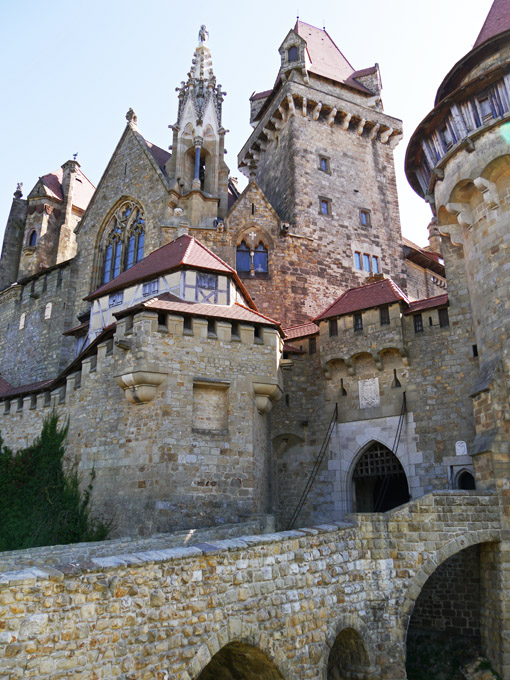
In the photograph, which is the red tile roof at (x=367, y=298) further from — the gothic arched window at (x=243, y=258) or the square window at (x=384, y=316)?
the gothic arched window at (x=243, y=258)

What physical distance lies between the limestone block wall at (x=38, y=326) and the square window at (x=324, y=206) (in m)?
12.1

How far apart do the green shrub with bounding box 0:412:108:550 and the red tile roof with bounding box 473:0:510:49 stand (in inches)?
669

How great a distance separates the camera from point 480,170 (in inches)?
618

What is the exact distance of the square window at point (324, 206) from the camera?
27547 millimetres

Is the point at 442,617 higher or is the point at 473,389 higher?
the point at 473,389

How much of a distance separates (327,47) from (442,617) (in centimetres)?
3130

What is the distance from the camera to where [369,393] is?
60.0 ft

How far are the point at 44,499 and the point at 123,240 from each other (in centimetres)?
1299

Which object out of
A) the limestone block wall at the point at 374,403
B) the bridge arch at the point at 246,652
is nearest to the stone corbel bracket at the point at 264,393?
the limestone block wall at the point at 374,403

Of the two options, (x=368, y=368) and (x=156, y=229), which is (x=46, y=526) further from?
(x=156, y=229)

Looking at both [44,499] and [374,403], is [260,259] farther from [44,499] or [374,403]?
[44,499]

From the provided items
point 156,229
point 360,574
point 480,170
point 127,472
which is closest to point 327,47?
point 156,229

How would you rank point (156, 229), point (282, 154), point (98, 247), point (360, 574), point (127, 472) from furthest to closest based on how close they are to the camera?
point (282, 154) → point (98, 247) → point (156, 229) → point (127, 472) → point (360, 574)

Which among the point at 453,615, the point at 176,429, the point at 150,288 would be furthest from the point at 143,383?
the point at 453,615
